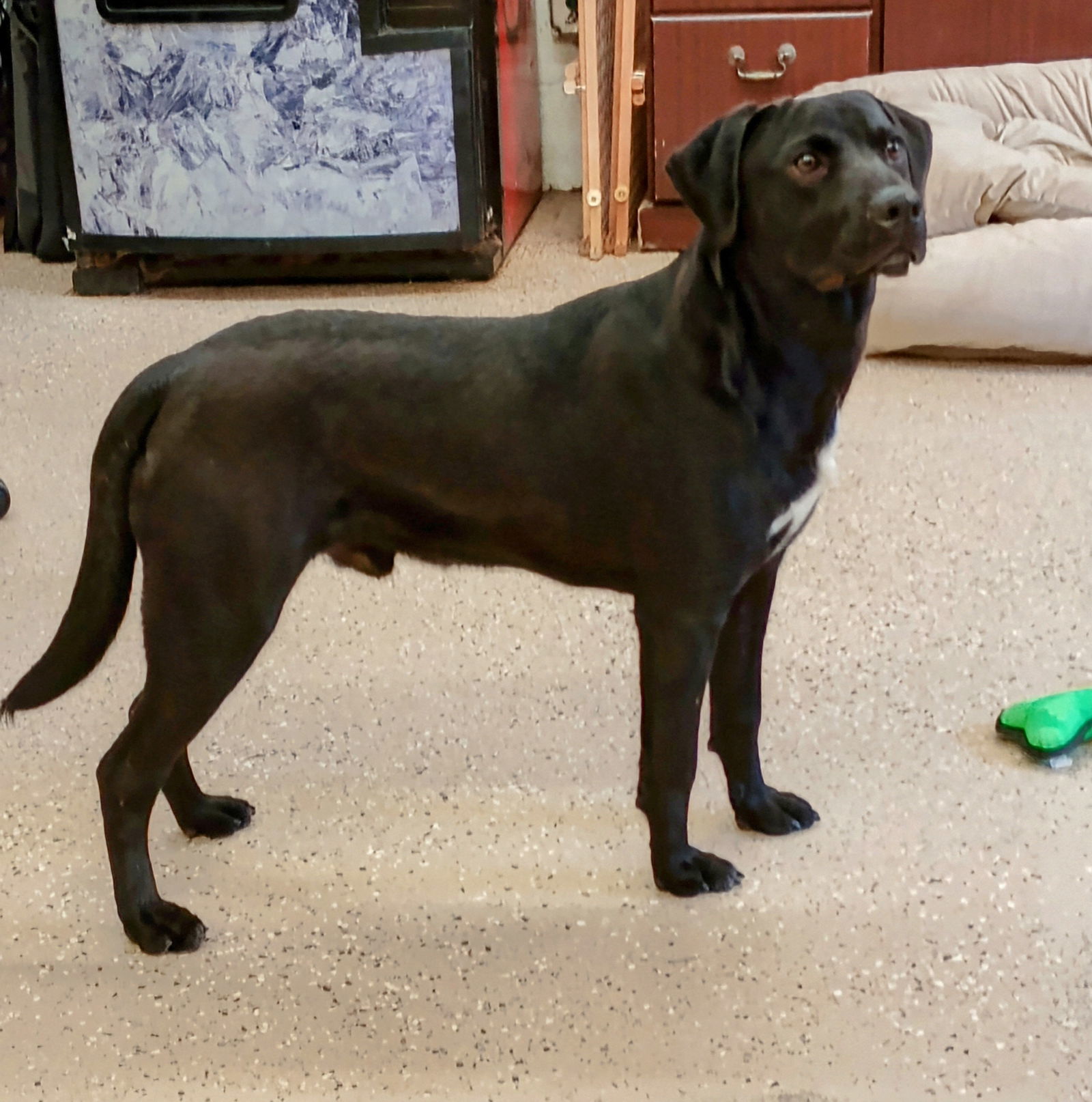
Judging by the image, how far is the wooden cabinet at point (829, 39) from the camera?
3080 millimetres

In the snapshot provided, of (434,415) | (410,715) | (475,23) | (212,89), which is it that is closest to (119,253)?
(212,89)

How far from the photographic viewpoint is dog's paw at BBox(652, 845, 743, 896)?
49.9 inches

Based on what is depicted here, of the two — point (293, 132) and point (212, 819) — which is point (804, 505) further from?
point (293, 132)

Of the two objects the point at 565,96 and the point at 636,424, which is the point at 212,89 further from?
the point at 636,424

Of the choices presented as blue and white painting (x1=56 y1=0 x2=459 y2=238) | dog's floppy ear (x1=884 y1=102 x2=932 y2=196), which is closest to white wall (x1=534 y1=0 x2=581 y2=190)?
blue and white painting (x1=56 y1=0 x2=459 y2=238)

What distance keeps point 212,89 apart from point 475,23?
619mm

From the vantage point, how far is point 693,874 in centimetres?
127

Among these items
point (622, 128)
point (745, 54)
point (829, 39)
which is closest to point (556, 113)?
point (622, 128)

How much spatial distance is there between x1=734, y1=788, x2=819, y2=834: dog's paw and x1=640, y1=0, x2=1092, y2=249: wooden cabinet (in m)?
2.09

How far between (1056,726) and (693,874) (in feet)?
1.50

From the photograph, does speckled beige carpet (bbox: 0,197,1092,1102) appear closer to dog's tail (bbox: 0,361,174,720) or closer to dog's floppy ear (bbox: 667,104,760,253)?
dog's tail (bbox: 0,361,174,720)

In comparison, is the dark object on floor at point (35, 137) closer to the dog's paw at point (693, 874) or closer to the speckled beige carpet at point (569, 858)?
the speckled beige carpet at point (569, 858)

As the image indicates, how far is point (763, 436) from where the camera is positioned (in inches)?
44.4

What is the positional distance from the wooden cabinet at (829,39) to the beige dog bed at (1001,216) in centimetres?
15
